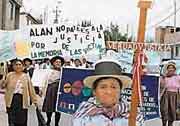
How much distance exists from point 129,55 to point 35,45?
5.78 meters

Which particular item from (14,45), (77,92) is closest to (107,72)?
(77,92)

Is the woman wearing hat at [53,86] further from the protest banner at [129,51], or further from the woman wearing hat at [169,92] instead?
the protest banner at [129,51]

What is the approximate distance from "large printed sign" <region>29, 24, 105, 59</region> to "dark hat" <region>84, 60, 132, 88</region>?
10592 millimetres

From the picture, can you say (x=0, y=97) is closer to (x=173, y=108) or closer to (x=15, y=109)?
(x=15, y=109)

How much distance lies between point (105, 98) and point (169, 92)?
340 inches

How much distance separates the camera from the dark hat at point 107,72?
161 inches

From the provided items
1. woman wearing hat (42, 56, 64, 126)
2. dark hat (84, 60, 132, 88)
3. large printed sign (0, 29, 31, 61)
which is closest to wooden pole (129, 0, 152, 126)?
dark hat (84, 60, 132, 88)

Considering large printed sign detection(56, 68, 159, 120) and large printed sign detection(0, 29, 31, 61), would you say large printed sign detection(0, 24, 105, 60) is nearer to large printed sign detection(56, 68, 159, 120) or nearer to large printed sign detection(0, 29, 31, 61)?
large printed sign detection(0, 29, 31, 61)

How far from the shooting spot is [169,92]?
41.1ft

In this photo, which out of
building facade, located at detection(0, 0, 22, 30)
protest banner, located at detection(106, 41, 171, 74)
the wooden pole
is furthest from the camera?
building facade, located at detection(0, 0, 22, 30)

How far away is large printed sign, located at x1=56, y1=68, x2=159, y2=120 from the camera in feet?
36.2

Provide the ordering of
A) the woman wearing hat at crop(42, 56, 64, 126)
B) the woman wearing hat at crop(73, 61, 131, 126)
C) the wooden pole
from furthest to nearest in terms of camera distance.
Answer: the woman wearing hat at crop(42, 56, 64, 126), the wooden pole, the woman wearing hat at crop(73, 61, 131, 126)

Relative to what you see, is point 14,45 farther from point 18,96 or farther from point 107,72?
point 107,72

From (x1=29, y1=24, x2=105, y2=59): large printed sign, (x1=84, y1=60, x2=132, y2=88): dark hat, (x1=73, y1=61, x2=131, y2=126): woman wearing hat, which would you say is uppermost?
(x1=29, y1=24, x2=105, y2=59): large printed sign
